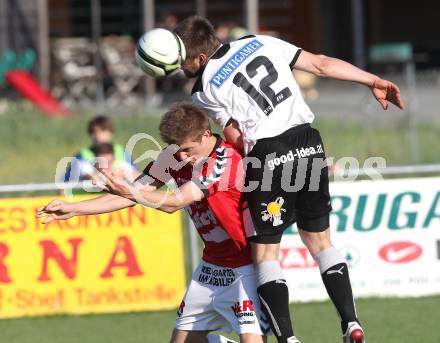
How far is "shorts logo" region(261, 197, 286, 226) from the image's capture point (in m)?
6.20

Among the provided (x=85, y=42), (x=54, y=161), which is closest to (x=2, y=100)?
(x=85, y=42)

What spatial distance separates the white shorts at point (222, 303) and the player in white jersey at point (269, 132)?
0.27ft

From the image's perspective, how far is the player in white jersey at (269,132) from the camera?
6.17m

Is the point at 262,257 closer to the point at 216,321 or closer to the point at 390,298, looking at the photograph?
the point at 216,321

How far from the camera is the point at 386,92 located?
21.4ft

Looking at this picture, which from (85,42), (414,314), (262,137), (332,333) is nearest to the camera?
(262,137)

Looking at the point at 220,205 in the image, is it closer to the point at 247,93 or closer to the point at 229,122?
the point at 229,122

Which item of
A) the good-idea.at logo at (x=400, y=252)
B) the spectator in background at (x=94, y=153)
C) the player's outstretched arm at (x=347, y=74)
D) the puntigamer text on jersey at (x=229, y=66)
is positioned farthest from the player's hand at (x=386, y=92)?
the spectator in background at (x=94, y=153)

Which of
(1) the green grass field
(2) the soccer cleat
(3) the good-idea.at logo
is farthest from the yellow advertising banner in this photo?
(2) the soccer cleat

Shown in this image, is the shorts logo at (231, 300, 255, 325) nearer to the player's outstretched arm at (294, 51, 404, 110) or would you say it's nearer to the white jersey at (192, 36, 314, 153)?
the white jersey at (192, 36, 314, 153)

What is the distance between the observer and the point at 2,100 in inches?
813

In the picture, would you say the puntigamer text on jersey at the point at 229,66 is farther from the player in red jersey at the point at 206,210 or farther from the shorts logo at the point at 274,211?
the shorts logo at the point at 274,211

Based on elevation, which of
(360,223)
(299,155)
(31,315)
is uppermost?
(299,155)

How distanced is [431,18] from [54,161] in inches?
471
